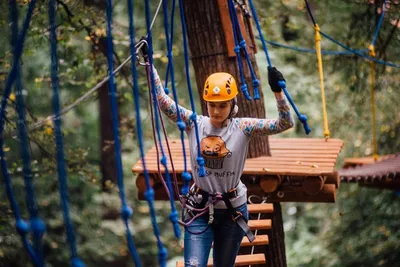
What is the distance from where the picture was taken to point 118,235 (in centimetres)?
1141

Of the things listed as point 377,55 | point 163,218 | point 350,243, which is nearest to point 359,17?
point 377,55

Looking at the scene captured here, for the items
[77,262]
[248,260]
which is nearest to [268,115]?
[248,260]

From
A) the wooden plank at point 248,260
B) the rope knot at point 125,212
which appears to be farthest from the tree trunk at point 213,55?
the rope knot at point 125,212

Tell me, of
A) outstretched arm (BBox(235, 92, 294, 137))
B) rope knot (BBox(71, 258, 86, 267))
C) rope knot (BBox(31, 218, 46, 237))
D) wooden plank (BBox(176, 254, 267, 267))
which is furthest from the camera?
wooden plank (BBox(176, 254, 267, 267))

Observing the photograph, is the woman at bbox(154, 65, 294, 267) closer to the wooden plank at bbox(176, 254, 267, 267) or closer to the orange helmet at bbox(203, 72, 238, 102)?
the orange helmet at bbox(203, 72, 238, 102)

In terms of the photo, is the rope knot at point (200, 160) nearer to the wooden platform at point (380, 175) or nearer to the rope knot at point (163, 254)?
the rope knot at point (163, 254)

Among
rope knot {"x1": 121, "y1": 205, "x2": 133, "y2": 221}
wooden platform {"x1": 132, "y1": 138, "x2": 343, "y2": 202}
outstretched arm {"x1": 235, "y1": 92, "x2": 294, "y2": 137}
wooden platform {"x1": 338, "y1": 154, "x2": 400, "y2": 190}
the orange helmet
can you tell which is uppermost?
the orange helmet

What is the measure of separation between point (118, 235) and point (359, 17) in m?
5.87

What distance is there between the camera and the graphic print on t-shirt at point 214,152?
3.50 meters

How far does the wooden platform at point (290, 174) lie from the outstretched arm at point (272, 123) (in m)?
1.13

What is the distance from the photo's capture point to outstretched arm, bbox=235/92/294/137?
3393 mm

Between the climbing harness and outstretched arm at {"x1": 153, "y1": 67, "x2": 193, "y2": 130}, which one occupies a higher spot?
outstretched arm at {"x1": 153, "y1": 67, "x2": 193, "y2": 130}

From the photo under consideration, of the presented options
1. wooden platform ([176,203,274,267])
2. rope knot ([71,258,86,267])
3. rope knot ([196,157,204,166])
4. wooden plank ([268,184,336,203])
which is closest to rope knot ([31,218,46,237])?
rope knot ([71,258,86,267])

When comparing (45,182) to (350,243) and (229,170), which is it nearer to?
(350,243)
